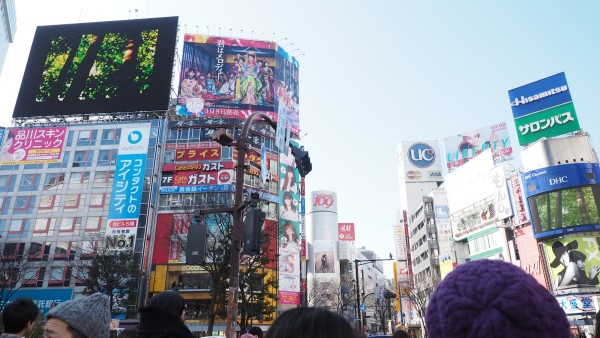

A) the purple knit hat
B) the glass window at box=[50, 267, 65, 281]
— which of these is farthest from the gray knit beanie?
the glass window at box=[50, 267, 65, 281]

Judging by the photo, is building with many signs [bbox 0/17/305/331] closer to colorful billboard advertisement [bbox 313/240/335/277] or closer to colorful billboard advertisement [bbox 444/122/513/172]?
colorful billboard advertisement [bbox 444/122/513/172]

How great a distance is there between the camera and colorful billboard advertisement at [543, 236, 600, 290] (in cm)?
3144

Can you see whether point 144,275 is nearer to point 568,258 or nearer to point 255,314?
point 255,314

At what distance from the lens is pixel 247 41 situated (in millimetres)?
53875

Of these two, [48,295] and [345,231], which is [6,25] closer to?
[48,295]

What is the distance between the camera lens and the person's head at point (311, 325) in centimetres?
145

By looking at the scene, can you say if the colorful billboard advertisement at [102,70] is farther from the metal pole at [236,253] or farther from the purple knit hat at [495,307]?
the purple knit hat at [495,307]

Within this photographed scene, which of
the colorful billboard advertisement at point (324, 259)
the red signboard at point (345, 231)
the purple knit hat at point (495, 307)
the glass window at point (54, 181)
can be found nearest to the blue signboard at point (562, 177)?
the purple knit hat at point (495, 307)

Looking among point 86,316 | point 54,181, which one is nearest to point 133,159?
point 54,181

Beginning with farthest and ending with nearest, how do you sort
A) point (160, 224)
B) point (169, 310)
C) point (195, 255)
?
point (160, 224), point (195, 255), point (169, 310)

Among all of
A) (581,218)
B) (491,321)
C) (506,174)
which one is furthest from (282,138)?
(506,174)

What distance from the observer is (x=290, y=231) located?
153ft

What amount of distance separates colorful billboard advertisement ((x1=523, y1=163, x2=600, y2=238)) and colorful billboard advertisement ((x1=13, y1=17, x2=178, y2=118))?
125 feet

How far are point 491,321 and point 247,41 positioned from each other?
5603 centimetres
